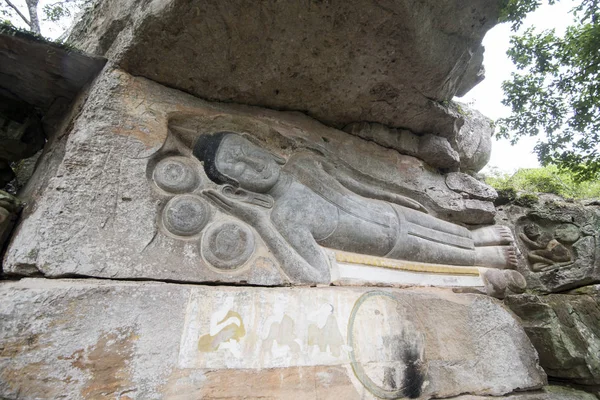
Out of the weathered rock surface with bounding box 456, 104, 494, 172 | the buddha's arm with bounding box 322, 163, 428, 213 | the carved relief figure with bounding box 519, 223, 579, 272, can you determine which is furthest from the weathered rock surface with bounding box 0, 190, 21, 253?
the carved relief figure with bounding box 519, 223, 579, 272

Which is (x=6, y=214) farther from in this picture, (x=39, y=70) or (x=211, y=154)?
(x=211, y=154)

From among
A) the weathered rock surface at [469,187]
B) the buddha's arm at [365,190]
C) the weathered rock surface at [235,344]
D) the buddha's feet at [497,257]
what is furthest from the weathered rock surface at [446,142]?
the weathered rock surface at [235,344]

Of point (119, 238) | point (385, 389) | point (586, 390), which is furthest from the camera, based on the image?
point (586, 390)

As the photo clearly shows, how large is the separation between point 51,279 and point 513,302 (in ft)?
11.4

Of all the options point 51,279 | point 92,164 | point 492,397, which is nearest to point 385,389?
point 492,397

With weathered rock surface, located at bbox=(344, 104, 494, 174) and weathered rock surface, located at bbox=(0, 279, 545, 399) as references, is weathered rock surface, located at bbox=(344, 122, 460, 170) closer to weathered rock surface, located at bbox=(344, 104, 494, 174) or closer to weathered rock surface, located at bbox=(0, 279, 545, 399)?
weathered rock surface, located at bbox=(344, 104, 494, 174)

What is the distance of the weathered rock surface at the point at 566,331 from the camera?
283 cm

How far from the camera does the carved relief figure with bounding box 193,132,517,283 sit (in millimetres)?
2424

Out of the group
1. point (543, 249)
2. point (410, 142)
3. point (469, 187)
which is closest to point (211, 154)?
point (410, 142)

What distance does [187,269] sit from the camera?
82.2 inches

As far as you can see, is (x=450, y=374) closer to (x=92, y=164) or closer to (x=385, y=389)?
(x=385, y=389)

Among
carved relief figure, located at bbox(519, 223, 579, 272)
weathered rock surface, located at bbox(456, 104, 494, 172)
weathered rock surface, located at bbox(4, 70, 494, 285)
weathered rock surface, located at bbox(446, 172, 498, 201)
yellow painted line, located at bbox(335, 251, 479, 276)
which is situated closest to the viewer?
weathered rock surface, located at bbox(4, 70, 494, 285)

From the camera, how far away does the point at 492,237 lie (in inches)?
134

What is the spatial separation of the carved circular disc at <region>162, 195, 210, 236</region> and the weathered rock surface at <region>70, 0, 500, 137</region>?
0.90 meters
